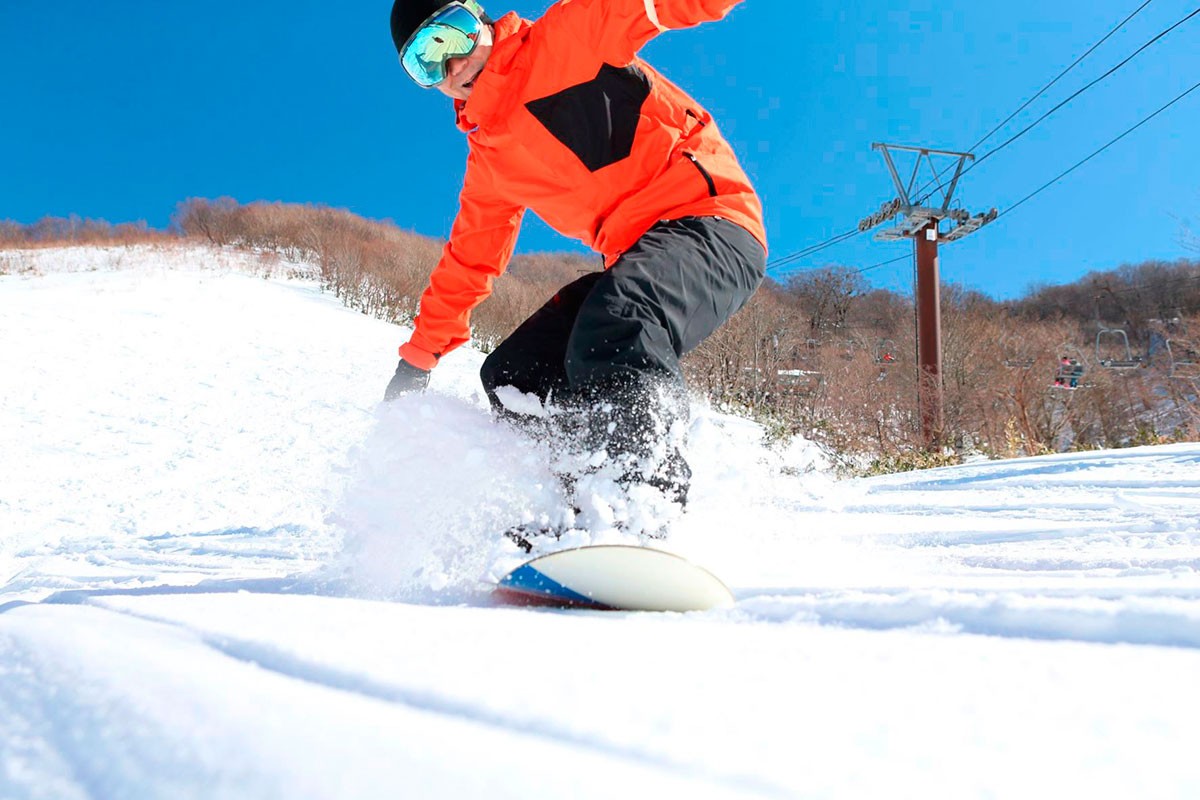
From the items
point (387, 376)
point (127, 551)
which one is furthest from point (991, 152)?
point (127, 551)

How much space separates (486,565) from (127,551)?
2131mm

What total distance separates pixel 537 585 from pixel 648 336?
0.48 metres

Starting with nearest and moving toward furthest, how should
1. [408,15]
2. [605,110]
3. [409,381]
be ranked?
1. [605,110]
2. [408,15]
3. [409,381]

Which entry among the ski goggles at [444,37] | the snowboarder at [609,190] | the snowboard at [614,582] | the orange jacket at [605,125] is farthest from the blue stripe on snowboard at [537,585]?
the ski goggles at [444,37]

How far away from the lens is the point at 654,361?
122cm

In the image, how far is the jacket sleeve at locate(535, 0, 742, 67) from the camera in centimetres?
137

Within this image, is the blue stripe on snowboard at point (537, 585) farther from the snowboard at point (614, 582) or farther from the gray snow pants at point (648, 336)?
the gray snow pants at point (648, 336)

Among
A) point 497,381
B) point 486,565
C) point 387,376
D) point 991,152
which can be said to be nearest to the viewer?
point 486,565

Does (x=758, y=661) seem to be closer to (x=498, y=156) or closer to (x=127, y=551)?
(x=498, y=156)

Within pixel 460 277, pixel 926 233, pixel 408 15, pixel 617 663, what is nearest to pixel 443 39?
pixel 408 15

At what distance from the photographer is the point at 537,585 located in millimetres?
1012

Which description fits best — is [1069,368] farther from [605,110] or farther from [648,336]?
[648,336]

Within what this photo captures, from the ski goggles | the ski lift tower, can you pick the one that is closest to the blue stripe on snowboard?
the ski goggles

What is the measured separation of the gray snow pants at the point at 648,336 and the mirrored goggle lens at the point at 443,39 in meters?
0.67
